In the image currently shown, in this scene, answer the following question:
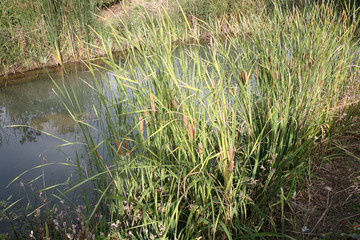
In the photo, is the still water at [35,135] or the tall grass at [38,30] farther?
the tall grass at [38,30]

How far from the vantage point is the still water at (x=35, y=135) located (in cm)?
231


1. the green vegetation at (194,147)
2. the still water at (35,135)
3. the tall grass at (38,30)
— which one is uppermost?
the tall grass at (38,30)

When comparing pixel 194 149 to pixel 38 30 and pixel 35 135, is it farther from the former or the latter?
pixel 38 30

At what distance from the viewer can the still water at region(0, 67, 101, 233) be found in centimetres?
231

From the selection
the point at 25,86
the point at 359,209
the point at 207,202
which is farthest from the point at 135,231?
the point at 25,86

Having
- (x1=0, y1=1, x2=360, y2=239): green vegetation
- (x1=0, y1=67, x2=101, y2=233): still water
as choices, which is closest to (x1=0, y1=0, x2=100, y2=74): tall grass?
(x1=0, y1=67, x2=101, y2=233): still water

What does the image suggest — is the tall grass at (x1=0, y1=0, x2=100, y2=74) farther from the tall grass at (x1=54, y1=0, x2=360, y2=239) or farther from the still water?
the tall grass at (x1=54, y1=0, x2=360, y2=239)

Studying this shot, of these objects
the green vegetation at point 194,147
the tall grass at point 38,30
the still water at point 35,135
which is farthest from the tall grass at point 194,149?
the tall grass at point 38,30

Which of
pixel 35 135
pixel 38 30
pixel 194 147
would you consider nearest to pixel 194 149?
pixel 194 147

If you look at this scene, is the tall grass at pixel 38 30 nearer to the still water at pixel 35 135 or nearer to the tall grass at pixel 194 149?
the still water at pixel 35 135

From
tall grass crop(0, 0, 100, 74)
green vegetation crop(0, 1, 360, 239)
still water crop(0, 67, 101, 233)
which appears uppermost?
tall grass crop(0, 0, 100, 74)

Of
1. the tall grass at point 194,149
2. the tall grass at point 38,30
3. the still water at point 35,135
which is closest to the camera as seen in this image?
the tall grass at point 194,149

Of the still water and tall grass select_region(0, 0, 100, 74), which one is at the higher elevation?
tall grass select_region(0, 0, 100, 74)

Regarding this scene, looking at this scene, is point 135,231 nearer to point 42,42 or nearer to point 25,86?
point 25,86
